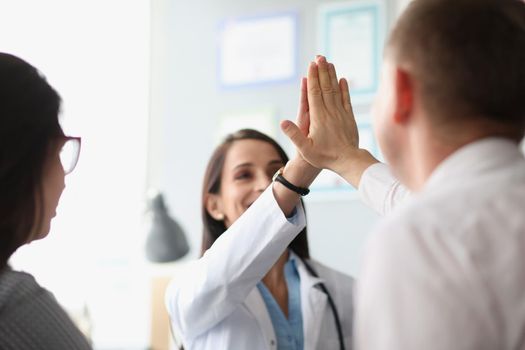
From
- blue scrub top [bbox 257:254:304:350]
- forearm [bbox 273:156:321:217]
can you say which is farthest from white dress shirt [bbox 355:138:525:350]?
blue scrub top [bbox 257:254:304:350]

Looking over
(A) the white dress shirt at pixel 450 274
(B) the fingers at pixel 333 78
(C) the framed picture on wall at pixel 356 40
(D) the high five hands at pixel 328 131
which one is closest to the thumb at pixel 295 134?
(D) the high five hands at pixel 328 131

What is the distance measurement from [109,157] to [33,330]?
2.55 meters

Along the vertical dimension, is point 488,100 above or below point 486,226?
above

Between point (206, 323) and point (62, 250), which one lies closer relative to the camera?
point (206, 323)

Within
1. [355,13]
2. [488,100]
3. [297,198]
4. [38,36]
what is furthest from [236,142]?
[38,36]

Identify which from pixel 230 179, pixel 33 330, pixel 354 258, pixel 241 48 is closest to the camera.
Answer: pixel 33 330

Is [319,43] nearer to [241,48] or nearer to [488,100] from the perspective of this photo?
[241,48]

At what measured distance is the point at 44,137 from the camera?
1.02 metres

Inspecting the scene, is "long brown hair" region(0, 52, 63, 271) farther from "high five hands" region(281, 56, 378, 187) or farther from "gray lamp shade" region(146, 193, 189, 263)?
"gray lamp shade" region(146, 193, 189, 263)

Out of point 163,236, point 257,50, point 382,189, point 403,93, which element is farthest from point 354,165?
point 257,50

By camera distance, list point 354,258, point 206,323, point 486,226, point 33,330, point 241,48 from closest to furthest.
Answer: point 486,226, point 33,330, point 206,323, point 354,258, point 241,48

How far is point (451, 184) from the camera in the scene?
71 cm

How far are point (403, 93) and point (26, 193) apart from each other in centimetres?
57

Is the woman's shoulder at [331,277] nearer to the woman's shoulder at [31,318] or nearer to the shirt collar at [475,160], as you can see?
the woman's shoulder at [31,318]
